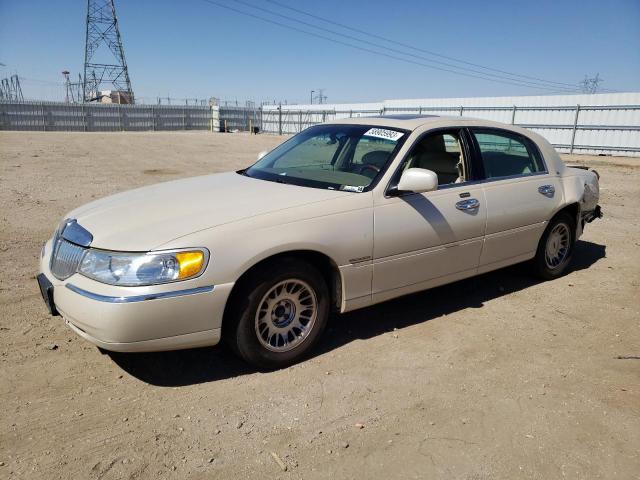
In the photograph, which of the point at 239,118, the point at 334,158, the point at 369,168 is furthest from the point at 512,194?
the point at 239,118

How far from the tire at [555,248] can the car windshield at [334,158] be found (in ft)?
7.05

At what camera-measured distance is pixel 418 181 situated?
11.9ft

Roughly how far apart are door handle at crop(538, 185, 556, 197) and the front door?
91cm

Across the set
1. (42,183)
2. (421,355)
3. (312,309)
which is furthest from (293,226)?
(42,183)

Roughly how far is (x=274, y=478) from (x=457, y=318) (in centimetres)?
243

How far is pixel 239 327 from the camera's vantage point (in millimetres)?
3189

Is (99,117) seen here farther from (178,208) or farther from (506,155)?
(178,208)

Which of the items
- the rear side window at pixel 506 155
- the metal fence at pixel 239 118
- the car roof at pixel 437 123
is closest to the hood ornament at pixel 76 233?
the car roof at pixel 437 123

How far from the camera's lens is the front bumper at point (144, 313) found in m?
2.83

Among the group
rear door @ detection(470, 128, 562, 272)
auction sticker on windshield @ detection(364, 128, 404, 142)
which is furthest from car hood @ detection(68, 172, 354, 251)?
rear door @ detection(470, 128, 562, 272)

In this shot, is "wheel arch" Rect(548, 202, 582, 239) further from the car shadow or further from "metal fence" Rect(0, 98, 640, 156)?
"metal fence" Rect(0, 98, 640, 156)

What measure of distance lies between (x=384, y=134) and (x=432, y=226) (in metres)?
0.86

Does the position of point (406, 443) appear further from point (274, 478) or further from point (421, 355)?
point (421, 355)

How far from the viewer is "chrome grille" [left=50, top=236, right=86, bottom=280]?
313 cm
